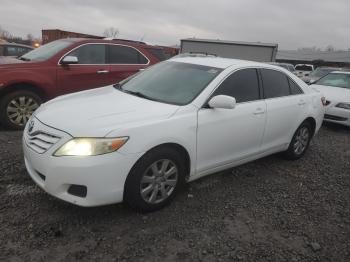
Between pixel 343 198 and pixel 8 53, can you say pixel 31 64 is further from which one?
pixel 8 53

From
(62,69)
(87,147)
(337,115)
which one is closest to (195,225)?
(87,147)

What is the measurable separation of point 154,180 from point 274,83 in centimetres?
244

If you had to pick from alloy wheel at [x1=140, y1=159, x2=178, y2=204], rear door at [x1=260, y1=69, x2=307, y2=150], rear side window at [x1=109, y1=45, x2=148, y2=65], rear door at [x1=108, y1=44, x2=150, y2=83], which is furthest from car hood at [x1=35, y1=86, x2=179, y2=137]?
rear side window at [x1=109, y1=45, x2=148, y2=65]

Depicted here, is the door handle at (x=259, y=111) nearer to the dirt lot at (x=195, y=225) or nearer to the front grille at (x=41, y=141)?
the dirt lot at (x=195, y=225)

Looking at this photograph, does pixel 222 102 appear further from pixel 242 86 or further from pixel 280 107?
pixel 280 107

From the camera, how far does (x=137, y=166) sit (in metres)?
3.15

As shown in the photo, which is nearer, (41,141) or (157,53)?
(41,141)

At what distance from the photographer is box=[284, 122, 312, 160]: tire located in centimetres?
529

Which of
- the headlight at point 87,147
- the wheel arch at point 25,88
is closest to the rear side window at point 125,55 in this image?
the wheel arch at point 25,88

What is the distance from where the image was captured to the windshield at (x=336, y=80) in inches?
368

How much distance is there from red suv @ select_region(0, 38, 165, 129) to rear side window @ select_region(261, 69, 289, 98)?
3239 mm

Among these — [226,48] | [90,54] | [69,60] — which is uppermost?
[226,48]

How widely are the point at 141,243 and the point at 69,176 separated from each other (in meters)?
0.85

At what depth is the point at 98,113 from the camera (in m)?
3.35
